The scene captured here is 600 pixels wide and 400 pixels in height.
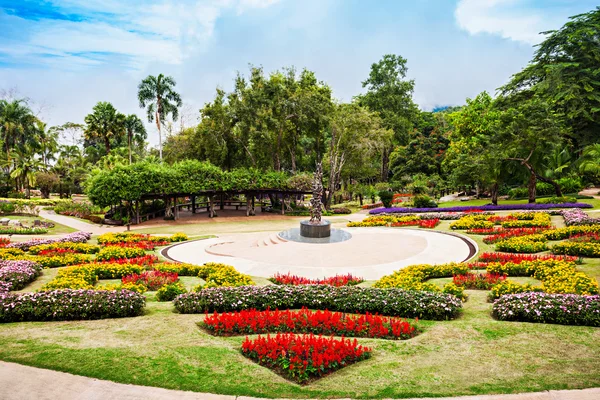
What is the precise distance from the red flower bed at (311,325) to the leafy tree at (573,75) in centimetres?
3355

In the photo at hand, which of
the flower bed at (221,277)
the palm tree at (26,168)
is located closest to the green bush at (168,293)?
the flower bed at (221,277)

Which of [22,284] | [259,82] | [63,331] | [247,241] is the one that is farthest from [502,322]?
[259,82]

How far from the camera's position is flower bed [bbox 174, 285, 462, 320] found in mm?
8719

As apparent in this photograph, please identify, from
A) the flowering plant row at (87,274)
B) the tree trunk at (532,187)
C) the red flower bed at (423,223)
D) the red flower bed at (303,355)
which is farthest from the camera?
the tree trunk at (532,187)

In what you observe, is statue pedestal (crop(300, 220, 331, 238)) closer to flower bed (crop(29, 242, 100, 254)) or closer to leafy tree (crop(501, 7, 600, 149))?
flower bed (crop(29, 242, 100, 254))

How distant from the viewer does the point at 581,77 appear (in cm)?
3484

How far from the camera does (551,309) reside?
7906 mm

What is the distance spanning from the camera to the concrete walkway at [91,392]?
539 cm

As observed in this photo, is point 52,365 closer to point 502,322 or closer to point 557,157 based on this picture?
point 502,322

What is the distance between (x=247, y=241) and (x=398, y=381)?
16.5 meters

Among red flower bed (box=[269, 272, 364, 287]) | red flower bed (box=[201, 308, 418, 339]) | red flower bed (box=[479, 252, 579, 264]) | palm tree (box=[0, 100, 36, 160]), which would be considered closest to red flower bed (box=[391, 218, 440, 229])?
red flower bed (box=[479, 252, 579, 264])

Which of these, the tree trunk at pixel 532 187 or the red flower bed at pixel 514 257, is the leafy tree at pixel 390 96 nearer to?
the tree trunk at pixel 532 187

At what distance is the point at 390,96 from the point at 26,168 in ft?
179

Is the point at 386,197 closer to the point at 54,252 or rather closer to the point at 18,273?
the point at 54,252
